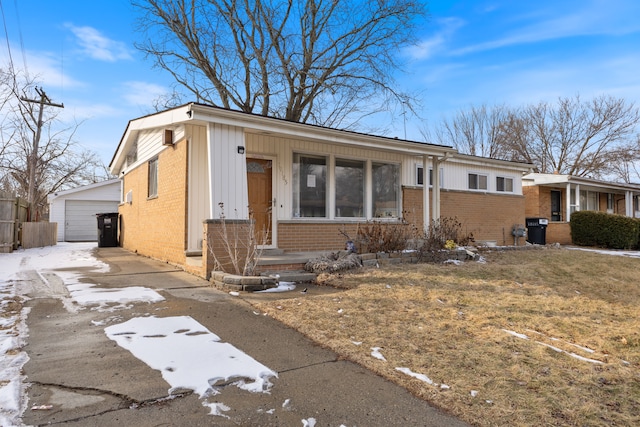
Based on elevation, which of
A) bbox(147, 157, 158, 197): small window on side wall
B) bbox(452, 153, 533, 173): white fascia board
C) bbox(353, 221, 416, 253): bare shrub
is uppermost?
bbox(452, 153, 533, 173): white fascia board

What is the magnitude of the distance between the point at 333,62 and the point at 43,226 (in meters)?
14.7

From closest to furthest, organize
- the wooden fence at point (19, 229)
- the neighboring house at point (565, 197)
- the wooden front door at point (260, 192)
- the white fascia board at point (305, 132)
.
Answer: the white fascia board at point (305, 132) < the wooden front door at point (260, 192) < the wooden fence at point (19, 229) < the neighboring house at point (565, 197)

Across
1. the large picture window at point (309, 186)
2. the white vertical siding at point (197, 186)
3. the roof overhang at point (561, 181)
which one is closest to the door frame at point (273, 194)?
the large picture window at point (309, 186)

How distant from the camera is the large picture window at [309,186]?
31.4ft

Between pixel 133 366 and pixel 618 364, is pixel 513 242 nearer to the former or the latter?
pixel 618 364

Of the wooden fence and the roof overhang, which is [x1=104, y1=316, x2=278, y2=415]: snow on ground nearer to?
the wooden fence

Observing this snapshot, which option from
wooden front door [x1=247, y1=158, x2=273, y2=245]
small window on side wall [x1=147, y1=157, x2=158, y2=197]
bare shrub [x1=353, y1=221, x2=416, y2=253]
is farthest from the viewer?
small window on side wall [x1=147, y1=157, x2=158, y2=197]

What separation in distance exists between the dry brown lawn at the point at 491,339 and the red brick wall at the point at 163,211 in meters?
3.86

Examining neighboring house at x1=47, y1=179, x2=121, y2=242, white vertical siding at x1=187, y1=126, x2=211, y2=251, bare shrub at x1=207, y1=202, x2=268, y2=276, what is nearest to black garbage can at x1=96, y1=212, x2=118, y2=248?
neighboring house at x1=47, y1=179, x2=121, y2=242

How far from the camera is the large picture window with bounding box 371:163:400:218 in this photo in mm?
10992

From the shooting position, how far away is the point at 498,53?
691 inches

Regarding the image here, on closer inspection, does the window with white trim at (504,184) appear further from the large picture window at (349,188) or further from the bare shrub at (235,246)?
the bare shrub at (235,246)

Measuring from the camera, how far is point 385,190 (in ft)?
37.1

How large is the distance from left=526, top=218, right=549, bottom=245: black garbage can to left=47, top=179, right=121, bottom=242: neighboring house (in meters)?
22.1
